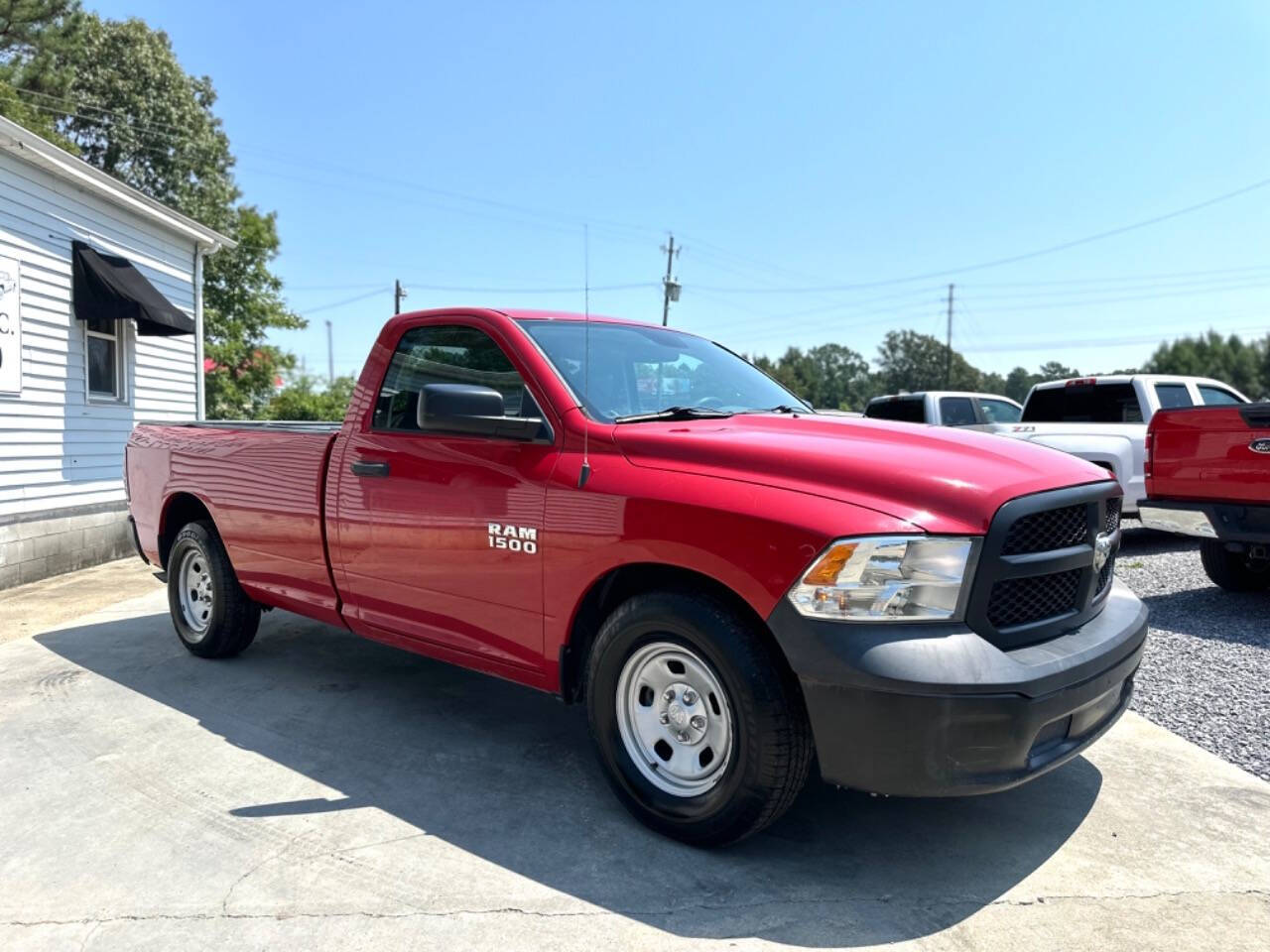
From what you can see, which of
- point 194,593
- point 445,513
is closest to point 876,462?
point 445,513

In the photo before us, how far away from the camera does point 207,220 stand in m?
27.8

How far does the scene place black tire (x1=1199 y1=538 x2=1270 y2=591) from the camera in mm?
6809

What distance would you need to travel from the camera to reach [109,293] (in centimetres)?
915

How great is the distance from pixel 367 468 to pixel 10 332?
6.46 metres

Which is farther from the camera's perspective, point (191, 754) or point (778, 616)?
point (191, 754)

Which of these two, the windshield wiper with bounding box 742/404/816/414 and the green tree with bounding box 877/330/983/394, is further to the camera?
the green tree with bounding box 877/330/983/394

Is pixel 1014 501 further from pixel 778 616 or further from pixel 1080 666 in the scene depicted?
pixel 778 616

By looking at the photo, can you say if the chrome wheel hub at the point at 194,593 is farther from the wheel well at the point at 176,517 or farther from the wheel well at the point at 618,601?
the wheel well at the point at 618,601

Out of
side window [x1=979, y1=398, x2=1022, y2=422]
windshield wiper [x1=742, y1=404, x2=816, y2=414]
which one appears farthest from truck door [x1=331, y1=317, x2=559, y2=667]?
side window [x1=979, y1=398, x2=1022, y2=422]

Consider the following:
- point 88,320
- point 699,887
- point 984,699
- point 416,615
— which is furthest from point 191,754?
point 88,320

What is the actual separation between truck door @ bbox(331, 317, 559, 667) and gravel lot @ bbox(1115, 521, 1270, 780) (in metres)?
3.26

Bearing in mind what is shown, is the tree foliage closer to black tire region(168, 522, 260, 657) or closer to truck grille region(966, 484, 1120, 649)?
black tire region(168, 522, 260, 657)

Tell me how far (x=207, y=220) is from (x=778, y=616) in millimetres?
30276

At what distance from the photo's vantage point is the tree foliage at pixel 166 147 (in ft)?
80.1
